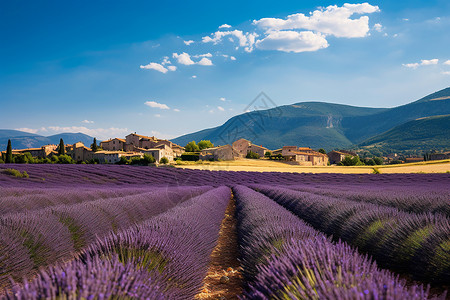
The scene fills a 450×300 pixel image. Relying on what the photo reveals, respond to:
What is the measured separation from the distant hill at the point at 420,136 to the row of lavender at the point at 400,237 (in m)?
123

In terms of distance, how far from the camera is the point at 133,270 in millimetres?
1423

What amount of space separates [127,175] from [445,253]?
18.1 metres

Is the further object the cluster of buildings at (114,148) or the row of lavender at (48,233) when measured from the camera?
the cluster of buildings at (114,148)

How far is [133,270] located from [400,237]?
113 inches

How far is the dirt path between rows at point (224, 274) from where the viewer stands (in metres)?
2.61

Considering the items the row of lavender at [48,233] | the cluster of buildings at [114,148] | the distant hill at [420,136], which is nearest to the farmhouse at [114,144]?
the cluster of buildings at [114,148]

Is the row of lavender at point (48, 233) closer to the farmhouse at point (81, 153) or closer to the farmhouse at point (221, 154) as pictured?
the farmhouse at point (221, 154)

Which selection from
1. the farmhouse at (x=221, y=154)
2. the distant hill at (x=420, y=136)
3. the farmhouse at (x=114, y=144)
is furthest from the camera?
the distant hill at (x=420, y=136)

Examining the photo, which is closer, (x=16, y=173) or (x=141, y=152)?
(x=16, y=173)

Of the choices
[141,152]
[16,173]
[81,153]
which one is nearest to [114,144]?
[81,153]

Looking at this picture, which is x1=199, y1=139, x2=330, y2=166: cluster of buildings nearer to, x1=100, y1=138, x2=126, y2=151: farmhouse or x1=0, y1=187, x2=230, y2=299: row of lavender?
x1=100, y1=138, x2=126, y2=151: farmhouse

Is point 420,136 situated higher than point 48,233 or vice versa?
point 420,136

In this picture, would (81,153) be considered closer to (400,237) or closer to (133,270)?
(400,237)

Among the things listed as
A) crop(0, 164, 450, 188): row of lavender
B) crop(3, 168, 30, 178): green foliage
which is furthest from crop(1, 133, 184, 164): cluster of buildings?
crop(3, 168, 30, 178): green foliage
